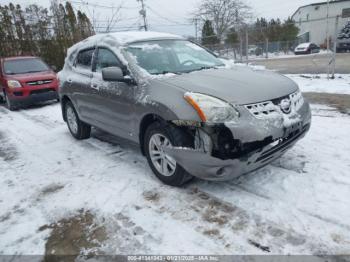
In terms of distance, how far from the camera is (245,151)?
9.13 ft

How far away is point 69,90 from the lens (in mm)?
5332

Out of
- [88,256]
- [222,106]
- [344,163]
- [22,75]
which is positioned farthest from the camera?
[22,75]

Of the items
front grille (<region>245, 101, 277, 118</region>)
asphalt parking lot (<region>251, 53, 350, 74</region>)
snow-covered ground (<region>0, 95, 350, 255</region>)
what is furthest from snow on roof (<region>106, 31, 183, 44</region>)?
asphalt parking lot (<region>251, 53, 350, 74</region>)

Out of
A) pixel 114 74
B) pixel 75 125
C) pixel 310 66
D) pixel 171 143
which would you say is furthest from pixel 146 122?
pixel 310 66

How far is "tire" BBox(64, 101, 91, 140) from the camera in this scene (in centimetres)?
545

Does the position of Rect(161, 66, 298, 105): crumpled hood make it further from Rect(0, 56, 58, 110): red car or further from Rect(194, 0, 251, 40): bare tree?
Rect(194, 0, 251, 40): bare tree

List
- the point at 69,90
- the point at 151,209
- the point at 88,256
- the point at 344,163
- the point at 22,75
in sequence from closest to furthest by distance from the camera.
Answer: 1. the point at 88,256
2. the point at 151,209
3. the point at 344,163
4. the point at 69,90
5. the point at 22,75

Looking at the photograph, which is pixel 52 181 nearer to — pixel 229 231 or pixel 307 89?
pixel 229 231

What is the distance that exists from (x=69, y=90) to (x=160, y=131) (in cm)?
283

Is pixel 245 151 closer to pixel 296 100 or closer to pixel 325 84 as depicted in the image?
pixel 296 100

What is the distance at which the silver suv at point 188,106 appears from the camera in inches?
110

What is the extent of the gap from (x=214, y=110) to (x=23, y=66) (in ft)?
30.5

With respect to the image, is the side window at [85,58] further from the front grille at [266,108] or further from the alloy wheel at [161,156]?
the front grille at [266,108]

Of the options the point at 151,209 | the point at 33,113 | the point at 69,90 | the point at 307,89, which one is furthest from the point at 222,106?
the point at 33,113
